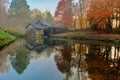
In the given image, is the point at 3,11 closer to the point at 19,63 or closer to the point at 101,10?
the point at 101,10

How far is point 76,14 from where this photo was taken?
88.0 meters

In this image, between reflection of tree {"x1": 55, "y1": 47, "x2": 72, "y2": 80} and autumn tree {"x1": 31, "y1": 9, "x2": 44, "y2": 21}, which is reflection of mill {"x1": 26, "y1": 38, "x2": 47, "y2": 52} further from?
autumn tree {"x1": 31, "y1": 9, "x2": 44, "y2": 21}

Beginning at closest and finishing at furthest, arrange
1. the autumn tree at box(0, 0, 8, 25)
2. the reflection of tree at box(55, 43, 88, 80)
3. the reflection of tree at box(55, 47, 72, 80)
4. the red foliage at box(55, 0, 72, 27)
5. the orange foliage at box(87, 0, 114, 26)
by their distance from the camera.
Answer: the reflection of tree at box(55, 43, 88, 80) → the reflection of tree at box(55, 47, 72, 80) → the orange foliage at box(87, 0, 114, 26) → the red foliage at box(55, 0, 72, 27) → the autumn tree at box(0, 0, 8, 25)

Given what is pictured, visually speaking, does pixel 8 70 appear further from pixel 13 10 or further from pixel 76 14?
pixel 13 10

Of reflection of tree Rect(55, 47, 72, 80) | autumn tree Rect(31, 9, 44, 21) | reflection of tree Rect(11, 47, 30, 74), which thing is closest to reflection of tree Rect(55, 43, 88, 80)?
reflection of tree Rect(55, 47, 72, 80)

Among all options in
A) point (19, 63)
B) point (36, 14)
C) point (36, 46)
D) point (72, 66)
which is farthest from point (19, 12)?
point (72, 66)

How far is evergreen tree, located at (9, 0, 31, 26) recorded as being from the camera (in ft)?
377

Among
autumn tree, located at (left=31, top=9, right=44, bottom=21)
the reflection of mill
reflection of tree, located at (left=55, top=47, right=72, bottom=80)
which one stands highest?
autumn tree, located at (left=31, top=9, right=44, bottom=21)

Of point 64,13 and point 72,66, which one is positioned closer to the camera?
point 72,66

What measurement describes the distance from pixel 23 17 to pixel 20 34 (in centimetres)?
3816

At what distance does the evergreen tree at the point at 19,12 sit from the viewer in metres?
115

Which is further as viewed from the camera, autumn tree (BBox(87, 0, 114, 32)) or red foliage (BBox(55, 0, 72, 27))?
Answer: red foliage (BBox(55, 0, 72, 27))

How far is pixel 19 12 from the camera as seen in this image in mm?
115562

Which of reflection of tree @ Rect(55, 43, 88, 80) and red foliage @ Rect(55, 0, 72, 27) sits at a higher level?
red foliage @ Rect(55, 0, 72, 27)
